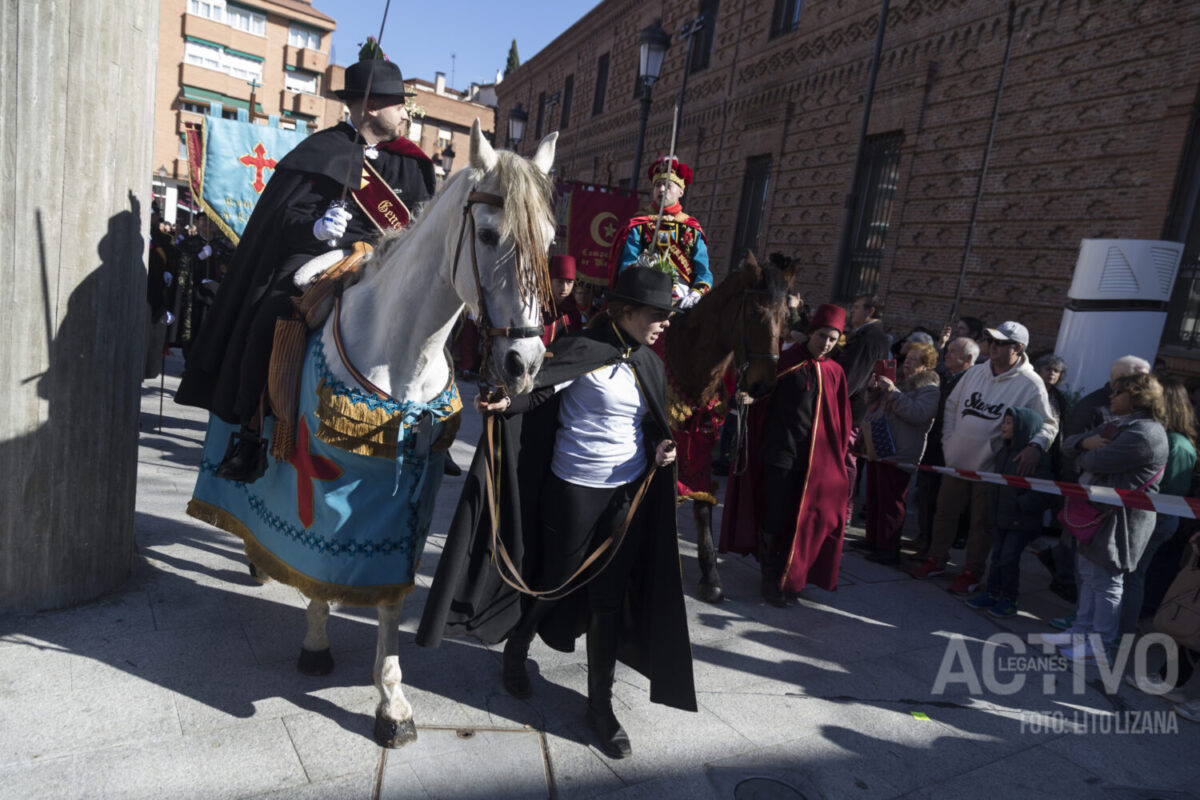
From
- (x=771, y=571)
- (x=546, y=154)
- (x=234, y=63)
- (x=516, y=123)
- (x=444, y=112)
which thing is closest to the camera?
(x=546, y=154)

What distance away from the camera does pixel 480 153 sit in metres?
2.41

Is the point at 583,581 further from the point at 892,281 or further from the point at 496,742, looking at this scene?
the point at 892,281

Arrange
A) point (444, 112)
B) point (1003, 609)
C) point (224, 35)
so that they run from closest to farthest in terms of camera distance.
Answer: point (1003, 609) → point (224, 35) → point (444, 112)

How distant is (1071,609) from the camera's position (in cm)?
527

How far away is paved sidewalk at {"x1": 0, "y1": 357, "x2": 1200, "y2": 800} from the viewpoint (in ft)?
8.49

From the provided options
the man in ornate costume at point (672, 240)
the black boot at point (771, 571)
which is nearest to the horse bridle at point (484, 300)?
the man in ornate costume at point (672, 240)

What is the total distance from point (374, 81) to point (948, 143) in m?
10.1

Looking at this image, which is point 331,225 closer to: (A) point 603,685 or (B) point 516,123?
(A) point 603,685

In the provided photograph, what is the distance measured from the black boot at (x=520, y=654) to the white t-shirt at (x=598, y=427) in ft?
2.25

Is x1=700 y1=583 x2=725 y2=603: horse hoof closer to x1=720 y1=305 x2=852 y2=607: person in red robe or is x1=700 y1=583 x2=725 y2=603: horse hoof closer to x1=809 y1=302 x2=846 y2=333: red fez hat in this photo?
x1=720 y1=305 x2=852 y2=607: person in red robe

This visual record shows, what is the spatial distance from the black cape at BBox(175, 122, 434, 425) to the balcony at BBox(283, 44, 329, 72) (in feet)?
133

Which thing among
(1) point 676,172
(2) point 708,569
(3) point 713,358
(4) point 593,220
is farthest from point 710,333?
(4) point 593,220

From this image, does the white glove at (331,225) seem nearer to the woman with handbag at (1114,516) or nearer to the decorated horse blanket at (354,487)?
the decorated horse blanket at (354,487)

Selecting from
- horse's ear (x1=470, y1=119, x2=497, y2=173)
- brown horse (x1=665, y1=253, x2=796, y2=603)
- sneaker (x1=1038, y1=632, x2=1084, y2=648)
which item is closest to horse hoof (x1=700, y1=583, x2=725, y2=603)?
brown horse (x1=665, y1=253, x2=796, y2=603)
